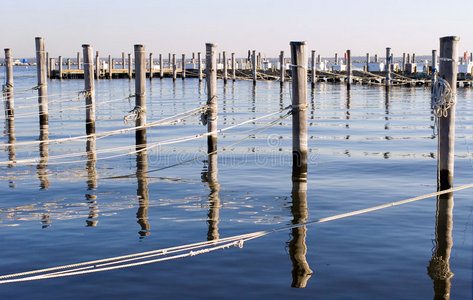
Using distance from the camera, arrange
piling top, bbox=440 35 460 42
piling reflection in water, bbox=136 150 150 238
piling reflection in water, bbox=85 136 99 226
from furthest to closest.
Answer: piling reflection in water, bbox=85 136 99 226 → piling reflection in water, bbox=136 150 150 238 → piling top, bbox=440 35 460 42

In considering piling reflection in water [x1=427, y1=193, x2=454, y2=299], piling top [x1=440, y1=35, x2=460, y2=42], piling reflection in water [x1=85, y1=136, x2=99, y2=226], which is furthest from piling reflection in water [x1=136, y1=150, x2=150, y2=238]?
piling top [x1=440, y1=35, x2=460, y2=42]

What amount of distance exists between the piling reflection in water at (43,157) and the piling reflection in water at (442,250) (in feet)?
21.5

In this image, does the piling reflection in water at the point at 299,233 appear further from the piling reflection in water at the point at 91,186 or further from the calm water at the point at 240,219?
the piling reflection in water at the point at 91,186

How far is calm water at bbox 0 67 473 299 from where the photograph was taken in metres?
6.78

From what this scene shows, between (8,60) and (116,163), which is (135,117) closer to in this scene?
(116,163)

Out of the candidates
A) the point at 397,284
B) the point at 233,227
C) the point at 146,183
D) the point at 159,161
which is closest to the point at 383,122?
the point at 159,161

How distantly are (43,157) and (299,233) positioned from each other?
336 inches

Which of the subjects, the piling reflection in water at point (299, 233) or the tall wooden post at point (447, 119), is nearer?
the piling reflection in water at point (299, 233)

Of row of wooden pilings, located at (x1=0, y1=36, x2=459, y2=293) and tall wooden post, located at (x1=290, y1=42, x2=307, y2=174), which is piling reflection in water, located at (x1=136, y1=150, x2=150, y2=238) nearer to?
row of wooden pilings, located at (x1=0, y1=36, x2=459, y2=293)

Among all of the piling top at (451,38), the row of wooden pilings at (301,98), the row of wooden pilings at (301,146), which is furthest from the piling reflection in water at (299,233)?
the piling top at (451,38)

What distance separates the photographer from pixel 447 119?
8.98 metres

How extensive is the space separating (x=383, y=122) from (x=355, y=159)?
28.7 ft

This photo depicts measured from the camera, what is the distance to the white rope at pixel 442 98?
8.76 metres

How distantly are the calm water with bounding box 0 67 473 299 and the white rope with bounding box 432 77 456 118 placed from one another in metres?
1.69
